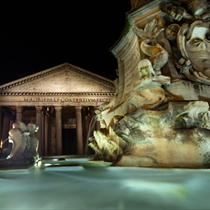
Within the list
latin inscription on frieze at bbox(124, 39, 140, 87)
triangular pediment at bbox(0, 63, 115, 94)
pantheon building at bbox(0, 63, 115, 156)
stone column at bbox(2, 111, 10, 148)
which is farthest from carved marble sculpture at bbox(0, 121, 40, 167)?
stone column at bbox(2, 111, 10, 148)

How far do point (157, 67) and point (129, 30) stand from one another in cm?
177

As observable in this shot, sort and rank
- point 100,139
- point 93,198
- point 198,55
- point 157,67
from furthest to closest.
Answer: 1. point 100,139
2. point 198,55
3. point 157,67
4. point 93,198

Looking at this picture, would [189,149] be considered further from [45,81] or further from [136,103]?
[45,81]

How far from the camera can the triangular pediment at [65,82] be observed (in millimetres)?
26266

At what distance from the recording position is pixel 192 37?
447 centimetres

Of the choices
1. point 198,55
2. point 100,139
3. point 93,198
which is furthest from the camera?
point 100,139

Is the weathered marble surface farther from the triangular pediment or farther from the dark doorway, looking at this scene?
the dark doorway

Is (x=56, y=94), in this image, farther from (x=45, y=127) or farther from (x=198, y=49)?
(x=198, y=49)

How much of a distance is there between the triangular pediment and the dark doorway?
8.12 meters

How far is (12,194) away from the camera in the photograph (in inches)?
86.5

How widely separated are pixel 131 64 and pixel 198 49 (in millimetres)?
1626

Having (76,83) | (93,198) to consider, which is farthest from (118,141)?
(76,83)

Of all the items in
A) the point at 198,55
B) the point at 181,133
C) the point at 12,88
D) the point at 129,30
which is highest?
the point at 12,88

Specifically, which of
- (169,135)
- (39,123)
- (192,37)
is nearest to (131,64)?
(192,37)
